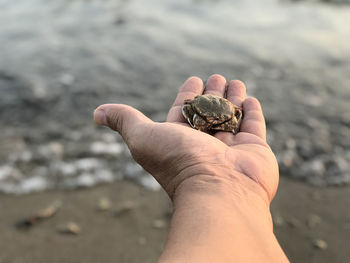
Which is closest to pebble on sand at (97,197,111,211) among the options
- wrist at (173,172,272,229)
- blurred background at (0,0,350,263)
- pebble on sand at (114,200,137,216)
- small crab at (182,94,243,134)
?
blurred background at (0,0,350,263)

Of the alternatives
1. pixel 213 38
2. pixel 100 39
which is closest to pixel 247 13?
pixel 213 38

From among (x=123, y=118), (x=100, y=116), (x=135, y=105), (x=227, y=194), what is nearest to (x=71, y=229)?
(x=100, y=116)

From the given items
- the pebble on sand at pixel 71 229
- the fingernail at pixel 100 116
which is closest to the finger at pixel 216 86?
the fingernail at pixel 100 116

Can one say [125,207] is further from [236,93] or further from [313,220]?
[313,220]

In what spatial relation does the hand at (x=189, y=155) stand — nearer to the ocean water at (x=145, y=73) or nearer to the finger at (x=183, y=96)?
the finger at (x=183, y=96)

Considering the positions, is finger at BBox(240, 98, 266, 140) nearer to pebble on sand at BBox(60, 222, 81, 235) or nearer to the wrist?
the wrist
